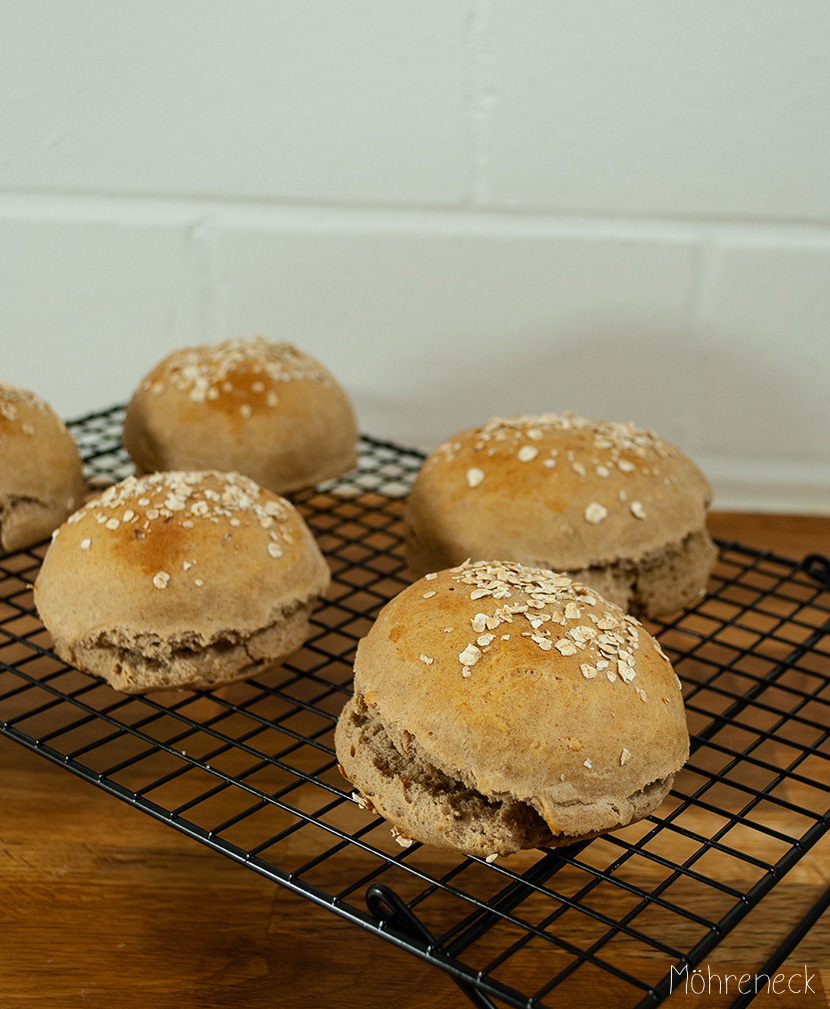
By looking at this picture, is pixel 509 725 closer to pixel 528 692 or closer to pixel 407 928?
pixel 528 692

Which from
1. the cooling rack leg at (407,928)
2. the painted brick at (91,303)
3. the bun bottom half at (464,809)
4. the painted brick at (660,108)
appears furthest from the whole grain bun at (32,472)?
the painted brick at (660,108)

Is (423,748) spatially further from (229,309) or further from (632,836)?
(229,309)

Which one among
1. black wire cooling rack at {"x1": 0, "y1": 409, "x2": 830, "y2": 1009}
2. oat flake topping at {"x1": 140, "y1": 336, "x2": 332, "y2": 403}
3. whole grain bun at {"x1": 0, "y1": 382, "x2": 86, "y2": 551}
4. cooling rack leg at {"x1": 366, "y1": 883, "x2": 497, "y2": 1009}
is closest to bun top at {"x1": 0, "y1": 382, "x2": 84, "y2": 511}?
whole grain bun at {"x1": 0, "y1": 382, "x2": 86, "y2": 551}

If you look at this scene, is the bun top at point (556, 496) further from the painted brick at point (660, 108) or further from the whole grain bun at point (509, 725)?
the painted brick at point (660, 108)

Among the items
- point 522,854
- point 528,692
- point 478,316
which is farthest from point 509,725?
point 478,316

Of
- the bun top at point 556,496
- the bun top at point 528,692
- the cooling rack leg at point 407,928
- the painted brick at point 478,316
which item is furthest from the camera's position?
the painted brick at point 478,316

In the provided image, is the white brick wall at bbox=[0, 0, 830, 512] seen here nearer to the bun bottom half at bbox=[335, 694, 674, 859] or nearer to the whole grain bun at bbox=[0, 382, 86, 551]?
the whole grain bun at bbox=[0, 382, 86, 551]

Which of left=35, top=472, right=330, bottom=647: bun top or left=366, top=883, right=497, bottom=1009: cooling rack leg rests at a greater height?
left=35, top=472, right=330, bottom=647: bun top
